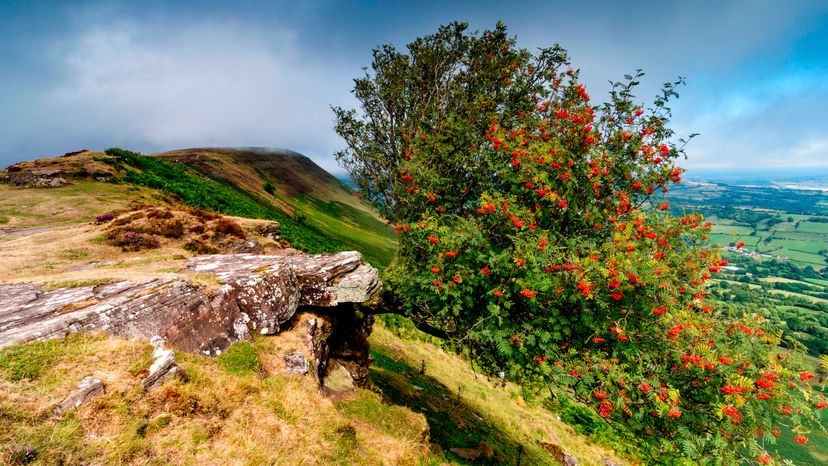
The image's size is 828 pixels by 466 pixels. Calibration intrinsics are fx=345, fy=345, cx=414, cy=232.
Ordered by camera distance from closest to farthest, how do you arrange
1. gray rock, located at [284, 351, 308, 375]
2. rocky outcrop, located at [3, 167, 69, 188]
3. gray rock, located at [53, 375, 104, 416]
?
gray rock, located at [53, 375, 104, 416], gray rock, located at [284, 351, 308, 375], rocky outcrop, located at [3, 167, 69, 188]

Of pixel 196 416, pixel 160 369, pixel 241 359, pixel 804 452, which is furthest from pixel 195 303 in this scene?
pixel 804 452

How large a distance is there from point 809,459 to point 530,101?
8624cm

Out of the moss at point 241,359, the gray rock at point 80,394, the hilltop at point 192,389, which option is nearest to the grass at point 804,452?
the hilltop at point 192,389

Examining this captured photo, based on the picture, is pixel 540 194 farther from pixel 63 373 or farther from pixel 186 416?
pixel 63 373

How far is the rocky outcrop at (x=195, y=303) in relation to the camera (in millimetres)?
8688

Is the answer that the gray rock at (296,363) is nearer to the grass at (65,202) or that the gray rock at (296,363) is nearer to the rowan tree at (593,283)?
the rowan tree at (593,283)

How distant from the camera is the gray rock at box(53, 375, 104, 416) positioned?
21.3 ft

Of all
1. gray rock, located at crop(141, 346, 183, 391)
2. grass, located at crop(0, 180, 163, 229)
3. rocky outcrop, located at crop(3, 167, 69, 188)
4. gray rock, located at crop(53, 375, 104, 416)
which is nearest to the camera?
gray rock, located at crop(53, 375, 104, 416)

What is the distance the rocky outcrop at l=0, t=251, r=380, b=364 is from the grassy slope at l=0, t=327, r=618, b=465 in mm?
621

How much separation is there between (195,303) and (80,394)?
4.04 m

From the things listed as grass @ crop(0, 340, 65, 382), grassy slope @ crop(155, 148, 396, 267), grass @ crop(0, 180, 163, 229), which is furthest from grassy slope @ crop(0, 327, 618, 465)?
grassy slope @ crop(155, 148, 396, 267)

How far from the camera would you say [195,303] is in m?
10.7

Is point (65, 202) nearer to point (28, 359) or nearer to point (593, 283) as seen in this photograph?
point (28, 359)

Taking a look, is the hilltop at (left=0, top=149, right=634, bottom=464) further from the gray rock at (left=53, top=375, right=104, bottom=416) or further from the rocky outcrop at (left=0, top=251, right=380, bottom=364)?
the rocky outcrop at (left=0, top=251, right=380, bottom=364)
